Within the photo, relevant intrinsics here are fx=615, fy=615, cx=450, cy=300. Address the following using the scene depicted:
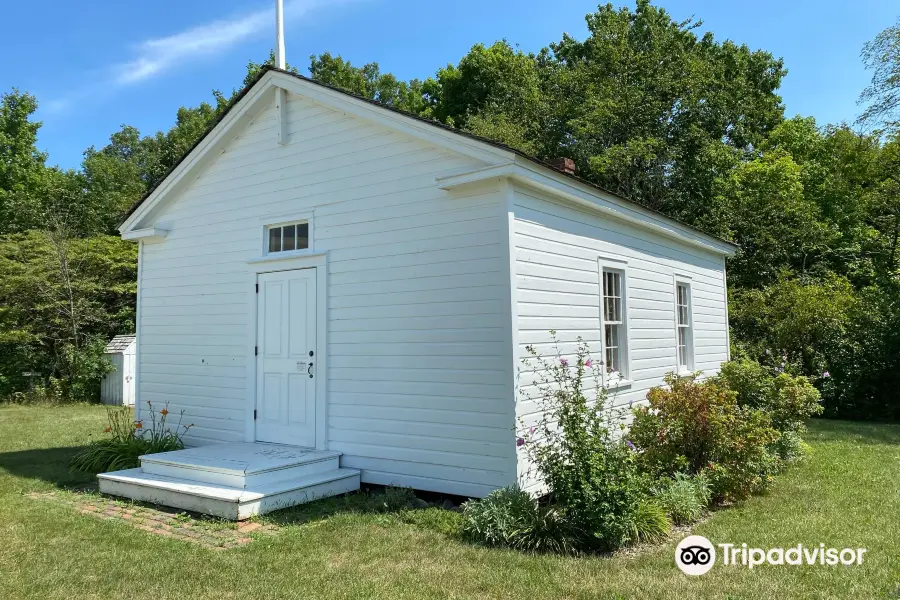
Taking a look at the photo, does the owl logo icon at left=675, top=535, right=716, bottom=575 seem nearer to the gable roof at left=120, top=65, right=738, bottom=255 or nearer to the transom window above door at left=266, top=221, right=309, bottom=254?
the gable roof at left=120, top=65, right=738, bottom=255

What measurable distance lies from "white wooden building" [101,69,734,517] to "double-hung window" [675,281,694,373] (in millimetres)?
1255

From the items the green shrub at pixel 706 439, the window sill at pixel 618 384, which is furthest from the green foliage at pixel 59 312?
the green shrub at pixel 706 439

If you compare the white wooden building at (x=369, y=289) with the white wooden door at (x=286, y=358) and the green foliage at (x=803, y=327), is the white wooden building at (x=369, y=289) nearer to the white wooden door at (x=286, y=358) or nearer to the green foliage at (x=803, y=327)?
the white wooden door at (x=286, y=358)

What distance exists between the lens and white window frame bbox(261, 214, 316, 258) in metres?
8.02

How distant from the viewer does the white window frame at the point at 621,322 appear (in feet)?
27.0

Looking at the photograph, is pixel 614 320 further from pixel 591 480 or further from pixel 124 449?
pixel 124 449

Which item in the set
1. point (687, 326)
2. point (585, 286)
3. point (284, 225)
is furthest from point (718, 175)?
point (284, 225)

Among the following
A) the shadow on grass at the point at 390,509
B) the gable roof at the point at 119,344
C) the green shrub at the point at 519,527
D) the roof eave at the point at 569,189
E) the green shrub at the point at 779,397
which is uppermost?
the roof eave at the point at 569,189

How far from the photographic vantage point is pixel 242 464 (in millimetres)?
6812

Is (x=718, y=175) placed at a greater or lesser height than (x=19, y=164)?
lesser

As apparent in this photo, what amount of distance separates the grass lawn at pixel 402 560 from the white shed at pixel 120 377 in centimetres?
1162

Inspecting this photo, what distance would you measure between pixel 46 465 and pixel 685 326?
35.6 ft

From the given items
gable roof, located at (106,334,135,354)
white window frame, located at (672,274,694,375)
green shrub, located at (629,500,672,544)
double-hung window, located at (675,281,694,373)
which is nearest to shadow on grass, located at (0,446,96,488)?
green shrub, located at (629,500,672,544)

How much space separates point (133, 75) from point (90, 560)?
1043 centimetres
